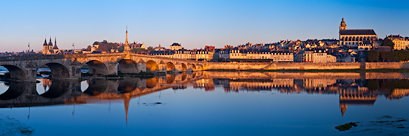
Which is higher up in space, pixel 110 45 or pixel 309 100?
pixel 110 45

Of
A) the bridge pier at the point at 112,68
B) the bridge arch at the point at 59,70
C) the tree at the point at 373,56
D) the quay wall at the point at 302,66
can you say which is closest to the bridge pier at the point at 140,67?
the bridge pier at the point at 112,68

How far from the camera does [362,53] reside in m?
94.7

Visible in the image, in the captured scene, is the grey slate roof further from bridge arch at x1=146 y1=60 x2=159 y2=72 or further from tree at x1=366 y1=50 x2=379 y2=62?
bridge arch at x1=146 y1=60 x2=159 y2=72

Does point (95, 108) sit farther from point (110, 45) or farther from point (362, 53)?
point (110, 45)

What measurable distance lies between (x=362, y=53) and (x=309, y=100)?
74.4 m

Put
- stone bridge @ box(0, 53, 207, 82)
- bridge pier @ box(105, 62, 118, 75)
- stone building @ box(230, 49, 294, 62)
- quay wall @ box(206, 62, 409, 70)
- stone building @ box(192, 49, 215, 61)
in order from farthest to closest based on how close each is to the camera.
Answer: stone building @ box(192, 49, 215, 61) → stone building @ box(230, 49, 294, 62) → quay wall @ box(206, 62, 409, 70) → bridge pier @ box(105, 62, 118, 75) → stone bridge @ box(0, 53, 207, 82)

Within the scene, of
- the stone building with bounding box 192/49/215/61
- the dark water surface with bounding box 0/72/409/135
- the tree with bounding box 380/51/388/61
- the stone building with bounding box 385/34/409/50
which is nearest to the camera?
the dark water surface with bounding box 0/72/409/135

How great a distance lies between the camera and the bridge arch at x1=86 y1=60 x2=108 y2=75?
164 ft

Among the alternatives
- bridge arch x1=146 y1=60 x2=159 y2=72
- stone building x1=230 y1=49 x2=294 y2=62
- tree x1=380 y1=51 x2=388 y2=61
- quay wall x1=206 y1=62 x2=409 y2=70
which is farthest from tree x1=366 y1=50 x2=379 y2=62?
bridge arch x1=146 y1=60 x2=159 y2=72

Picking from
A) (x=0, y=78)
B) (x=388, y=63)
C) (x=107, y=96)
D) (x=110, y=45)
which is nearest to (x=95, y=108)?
(x=107, y=96)

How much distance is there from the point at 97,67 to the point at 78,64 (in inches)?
365

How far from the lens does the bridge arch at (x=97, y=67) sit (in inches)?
1968

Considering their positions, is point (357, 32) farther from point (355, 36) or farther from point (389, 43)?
point (389, 43)

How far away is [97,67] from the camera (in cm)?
5203
